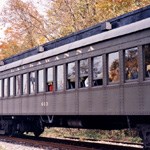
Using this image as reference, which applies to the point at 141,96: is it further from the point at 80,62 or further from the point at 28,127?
the point at 28,127

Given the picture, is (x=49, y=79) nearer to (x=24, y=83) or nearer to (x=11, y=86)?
(x=24, y=83)

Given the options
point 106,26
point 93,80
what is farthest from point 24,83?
point 106,26

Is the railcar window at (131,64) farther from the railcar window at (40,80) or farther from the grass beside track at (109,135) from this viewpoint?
the grass beside track at (109,135)

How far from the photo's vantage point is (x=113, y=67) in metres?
11.2

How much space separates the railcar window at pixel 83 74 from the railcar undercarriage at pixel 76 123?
110 cm

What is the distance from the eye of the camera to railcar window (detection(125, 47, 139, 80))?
404 inches

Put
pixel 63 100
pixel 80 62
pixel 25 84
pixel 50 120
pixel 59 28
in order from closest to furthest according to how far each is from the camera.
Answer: pixel 80 62, pixel 63 100, pixel 50 120, pixel 25 84, pixel 59 28

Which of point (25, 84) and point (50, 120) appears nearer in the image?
point (50, 120)

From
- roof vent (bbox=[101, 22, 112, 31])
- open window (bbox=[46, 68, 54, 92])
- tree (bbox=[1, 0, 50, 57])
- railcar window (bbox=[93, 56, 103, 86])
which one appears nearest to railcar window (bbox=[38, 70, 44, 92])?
open window (bbox=[46, 68, 54, 92])

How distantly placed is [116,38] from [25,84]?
6936mm

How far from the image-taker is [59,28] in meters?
29.6

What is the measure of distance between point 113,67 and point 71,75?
2469mm

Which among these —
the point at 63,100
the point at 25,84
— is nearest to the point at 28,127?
the point at 25,84

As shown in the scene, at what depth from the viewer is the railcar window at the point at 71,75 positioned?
13.2 m
